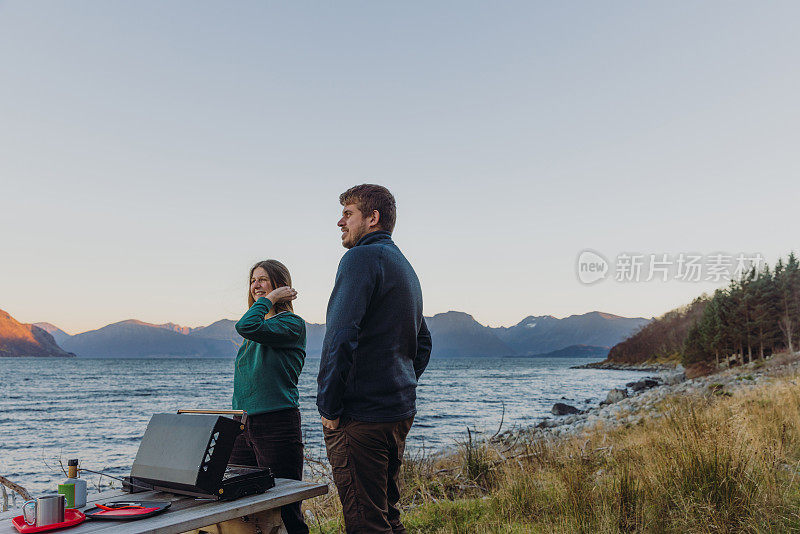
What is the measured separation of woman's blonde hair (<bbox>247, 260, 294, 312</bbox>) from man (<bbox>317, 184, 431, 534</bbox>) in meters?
1.21

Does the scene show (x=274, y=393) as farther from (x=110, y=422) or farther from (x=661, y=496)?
(x=110, y=422)

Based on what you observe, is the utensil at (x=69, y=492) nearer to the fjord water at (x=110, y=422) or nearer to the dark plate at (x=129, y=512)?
the dark plate at (x=129, y=512)

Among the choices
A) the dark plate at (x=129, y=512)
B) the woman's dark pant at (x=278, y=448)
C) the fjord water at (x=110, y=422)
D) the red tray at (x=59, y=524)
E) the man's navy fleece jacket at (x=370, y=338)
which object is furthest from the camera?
the fjord water at (x=110, y=422)

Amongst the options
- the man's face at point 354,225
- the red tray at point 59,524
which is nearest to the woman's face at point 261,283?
the man's face at point 354,225

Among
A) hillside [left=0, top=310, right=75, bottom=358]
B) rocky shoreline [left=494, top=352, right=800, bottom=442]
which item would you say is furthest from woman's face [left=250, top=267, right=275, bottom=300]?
hillside [left=0, top=310, right=75, bottom=358]

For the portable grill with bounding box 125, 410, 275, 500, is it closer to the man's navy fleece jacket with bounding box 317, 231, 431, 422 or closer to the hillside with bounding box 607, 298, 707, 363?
the man's navy fleece jacket with bounding box 317, 231, 431, 422

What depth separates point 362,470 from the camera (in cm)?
232

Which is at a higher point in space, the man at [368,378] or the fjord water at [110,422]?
the man at [368,378]

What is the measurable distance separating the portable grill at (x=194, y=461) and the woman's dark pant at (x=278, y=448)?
0.74 meters

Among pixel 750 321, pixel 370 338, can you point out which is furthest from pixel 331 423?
pixel 750 321

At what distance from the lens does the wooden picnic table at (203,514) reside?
1.90 metres

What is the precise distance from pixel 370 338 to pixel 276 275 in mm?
1409

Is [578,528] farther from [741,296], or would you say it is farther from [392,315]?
[741,296]

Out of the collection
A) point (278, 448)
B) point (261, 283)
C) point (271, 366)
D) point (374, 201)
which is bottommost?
point (278, 448)
